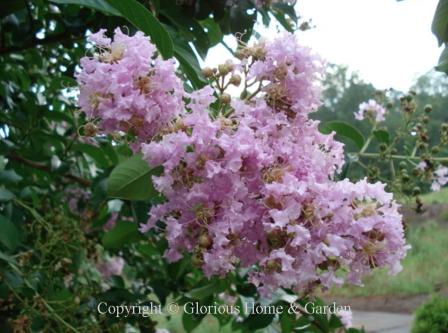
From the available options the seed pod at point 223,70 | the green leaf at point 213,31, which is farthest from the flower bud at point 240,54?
the green leaf at point 213,31

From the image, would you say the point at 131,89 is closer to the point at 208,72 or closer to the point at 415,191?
the point at 208,72

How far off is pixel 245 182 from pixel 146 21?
260mm

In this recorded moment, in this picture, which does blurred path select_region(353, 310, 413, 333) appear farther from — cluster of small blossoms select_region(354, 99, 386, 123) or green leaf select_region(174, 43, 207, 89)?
green leaf select_region(174, 43, 207, 89)

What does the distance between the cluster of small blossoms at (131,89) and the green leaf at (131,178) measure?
38 mm

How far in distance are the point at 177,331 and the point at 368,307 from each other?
2.52 metres

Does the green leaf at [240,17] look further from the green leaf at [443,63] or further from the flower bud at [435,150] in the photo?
the flower bud at [435,150]

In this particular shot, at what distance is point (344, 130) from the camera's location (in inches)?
41.8

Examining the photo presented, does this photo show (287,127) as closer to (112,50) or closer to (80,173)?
(112,50)

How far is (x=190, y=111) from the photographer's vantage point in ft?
2.24

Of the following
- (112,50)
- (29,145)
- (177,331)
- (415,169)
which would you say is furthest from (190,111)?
(177,331)

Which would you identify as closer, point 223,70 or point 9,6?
point 223,70

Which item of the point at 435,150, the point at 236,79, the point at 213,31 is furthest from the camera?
the point at 435,150

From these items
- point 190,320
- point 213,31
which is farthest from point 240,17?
point 190,320

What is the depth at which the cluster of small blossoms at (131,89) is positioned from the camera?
24.6 inches
